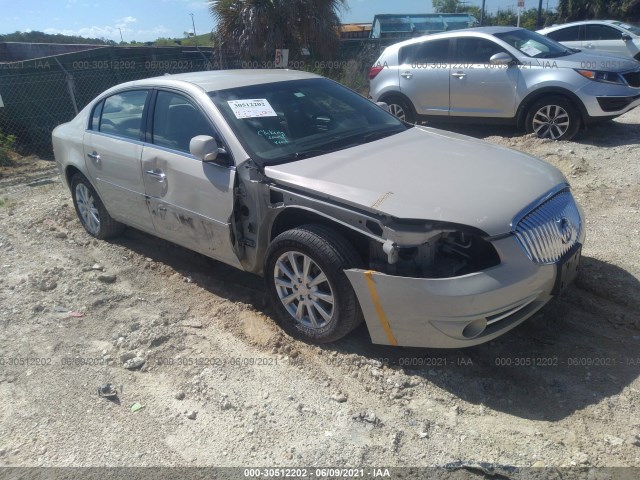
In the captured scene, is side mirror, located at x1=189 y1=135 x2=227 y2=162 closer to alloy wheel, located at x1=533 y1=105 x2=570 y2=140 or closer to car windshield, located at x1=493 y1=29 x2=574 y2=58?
alloy wheel, located at x1=533 y1=105 x2=570 y2=140

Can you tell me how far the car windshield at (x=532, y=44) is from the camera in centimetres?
823

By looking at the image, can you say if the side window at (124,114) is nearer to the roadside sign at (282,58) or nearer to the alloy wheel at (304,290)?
the alloy wheel at (304,290)

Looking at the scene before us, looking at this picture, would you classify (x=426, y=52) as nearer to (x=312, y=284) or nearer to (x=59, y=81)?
(x=312, y=284)

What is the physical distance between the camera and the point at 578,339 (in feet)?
12.1

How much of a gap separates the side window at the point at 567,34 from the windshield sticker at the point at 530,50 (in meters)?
6.42

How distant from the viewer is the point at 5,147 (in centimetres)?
1014

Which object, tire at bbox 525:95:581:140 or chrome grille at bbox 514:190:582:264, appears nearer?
chrome grille at bbox 514:190:582:264

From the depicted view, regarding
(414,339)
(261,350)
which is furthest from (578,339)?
(261,350)

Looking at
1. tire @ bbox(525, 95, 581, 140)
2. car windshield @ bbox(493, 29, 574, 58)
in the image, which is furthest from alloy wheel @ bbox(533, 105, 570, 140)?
car windshield @ bbox(493, 29, 574, 58)

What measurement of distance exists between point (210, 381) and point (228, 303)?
104 cm

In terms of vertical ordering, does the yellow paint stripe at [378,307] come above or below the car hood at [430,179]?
below

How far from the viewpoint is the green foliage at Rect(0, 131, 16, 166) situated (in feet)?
33.0

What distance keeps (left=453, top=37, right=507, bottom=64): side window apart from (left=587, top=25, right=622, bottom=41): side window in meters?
6.94

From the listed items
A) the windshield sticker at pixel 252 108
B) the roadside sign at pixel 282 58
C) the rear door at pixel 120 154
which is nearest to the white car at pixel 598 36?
the roadside sign at pixel 282 58
